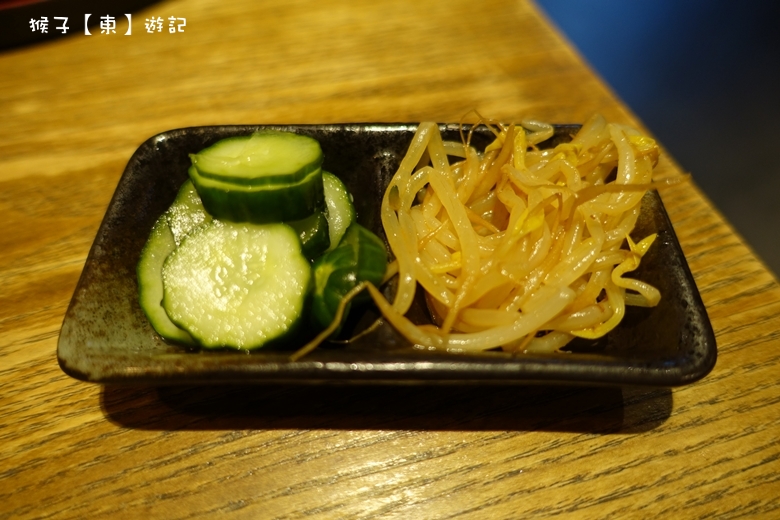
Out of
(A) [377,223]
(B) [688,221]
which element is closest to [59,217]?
(A) [377,223]

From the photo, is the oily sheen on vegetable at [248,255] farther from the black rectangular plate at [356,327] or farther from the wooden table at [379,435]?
the wooden table at [379,435]

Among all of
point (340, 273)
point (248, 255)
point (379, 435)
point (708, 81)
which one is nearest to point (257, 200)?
point (248, 255)

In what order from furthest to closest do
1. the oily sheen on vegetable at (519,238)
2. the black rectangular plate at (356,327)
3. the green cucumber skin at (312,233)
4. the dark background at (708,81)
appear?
1. the dark background at (708,81)
2. the green cucumber skin at (312,233)
3. the oily sheen on vegetable at (519,238)
4. the black rectangular plate at (356,327)

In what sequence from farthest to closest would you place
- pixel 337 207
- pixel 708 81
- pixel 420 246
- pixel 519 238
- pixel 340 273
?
pixel 708 81, pixel 337 207, pixel 420 246, pixel 519 238, pixel 340 273

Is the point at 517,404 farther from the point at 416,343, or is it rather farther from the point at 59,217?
the point at 59,217

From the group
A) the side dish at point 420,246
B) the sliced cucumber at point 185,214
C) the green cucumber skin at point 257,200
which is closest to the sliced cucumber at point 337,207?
the side dish at point 420,246

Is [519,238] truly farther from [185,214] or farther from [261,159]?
[185,214]
